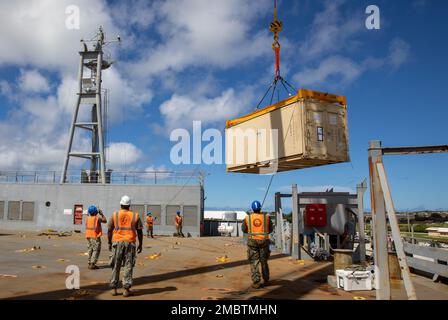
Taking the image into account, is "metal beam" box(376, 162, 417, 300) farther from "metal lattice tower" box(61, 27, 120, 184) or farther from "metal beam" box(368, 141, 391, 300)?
"metal lattice tower" box(61, 27, 120, 184)

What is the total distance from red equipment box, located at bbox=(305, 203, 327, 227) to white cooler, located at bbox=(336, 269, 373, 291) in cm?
499

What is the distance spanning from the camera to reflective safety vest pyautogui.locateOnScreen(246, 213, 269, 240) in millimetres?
8305

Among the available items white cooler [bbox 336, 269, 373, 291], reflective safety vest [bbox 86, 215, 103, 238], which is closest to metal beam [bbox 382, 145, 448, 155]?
white cooler [bbox 336, 269, 373, 291]

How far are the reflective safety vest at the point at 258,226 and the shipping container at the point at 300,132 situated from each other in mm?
2139

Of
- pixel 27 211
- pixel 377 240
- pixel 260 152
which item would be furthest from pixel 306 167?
pixel 27 211

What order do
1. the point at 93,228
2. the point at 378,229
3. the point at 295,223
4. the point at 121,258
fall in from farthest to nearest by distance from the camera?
the point at 295,223
the point at 93,228
the point at 121,258
the point at 378,229

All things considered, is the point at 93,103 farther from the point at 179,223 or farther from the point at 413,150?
the point at 413,150

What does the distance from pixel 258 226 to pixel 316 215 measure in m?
5.10

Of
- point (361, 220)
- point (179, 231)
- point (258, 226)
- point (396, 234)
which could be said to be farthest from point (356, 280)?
point (179, 231)

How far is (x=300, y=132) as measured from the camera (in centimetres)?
958

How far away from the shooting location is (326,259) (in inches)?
496

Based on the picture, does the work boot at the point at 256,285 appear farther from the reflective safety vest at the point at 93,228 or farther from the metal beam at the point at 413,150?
the reflective safety vest at the point at 93,228

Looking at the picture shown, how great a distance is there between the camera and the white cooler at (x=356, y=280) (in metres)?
7.66
